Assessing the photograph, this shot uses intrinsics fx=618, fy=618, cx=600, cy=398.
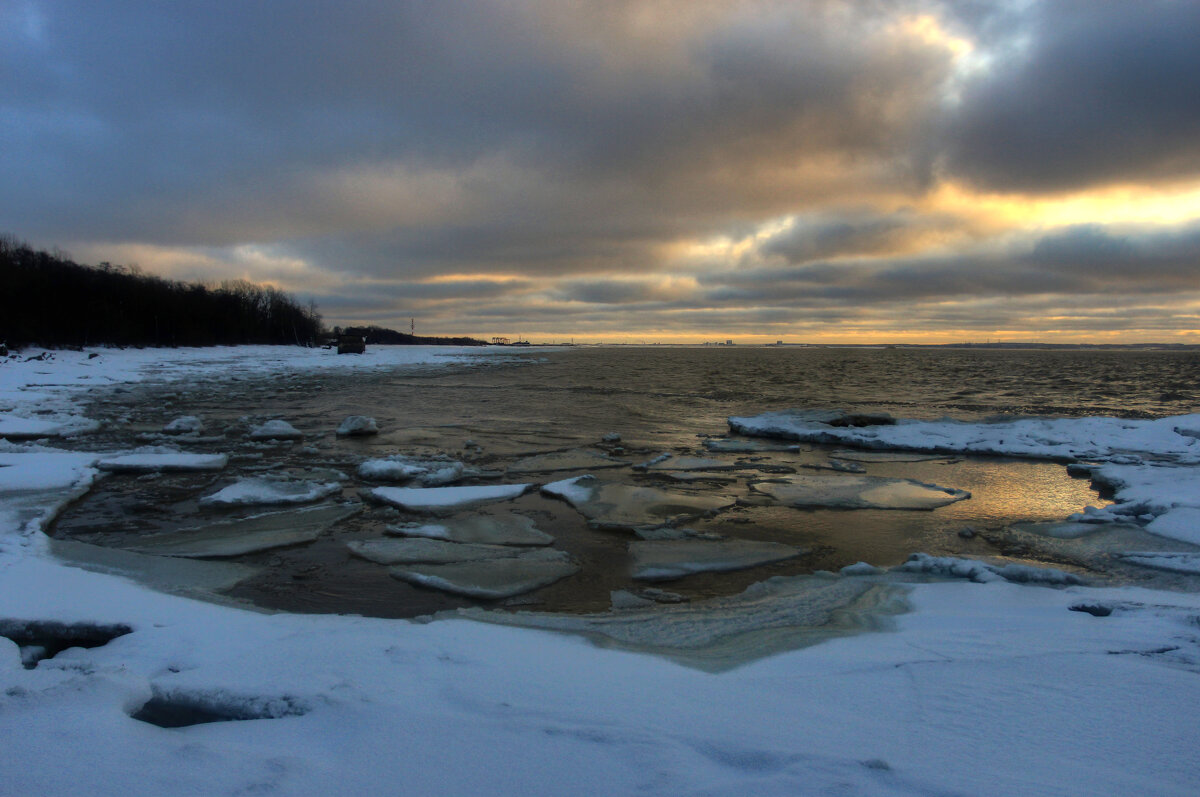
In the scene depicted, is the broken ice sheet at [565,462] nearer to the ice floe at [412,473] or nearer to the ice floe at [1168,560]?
the ice floe at [412,473]

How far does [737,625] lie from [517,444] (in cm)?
742

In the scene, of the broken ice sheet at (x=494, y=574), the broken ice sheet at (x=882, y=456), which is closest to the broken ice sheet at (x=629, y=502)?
the broken ice sheet at (x=494, y=574)

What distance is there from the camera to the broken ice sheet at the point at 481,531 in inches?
208

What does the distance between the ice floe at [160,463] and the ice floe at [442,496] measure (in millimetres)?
2727

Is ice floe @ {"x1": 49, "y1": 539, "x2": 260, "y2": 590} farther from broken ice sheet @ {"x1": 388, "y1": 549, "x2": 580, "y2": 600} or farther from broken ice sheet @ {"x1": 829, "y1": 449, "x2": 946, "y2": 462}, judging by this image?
broken ice sheet @ {"x1": 829, "y1": 449, "x2": 946, "y2": 462}

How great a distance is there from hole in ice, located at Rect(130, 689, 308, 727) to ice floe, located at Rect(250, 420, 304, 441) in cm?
864

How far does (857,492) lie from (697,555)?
3.07 m

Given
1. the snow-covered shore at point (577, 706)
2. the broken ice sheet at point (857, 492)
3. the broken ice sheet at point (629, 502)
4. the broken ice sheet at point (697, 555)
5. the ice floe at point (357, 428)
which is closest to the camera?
the snow-covered shore at point (577, 706)

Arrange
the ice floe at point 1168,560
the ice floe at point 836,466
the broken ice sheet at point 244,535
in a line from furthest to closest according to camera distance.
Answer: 1. the ice floe at point 836,466
2. the broken ice sheet at point 244,535
3. the ice floe at point 1168,560

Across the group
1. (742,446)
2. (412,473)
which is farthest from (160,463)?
(742,446)

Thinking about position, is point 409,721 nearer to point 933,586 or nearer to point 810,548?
point 933,586

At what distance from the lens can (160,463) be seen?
25.5 ft

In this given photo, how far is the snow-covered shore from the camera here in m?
1.82

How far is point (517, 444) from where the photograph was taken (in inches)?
415
